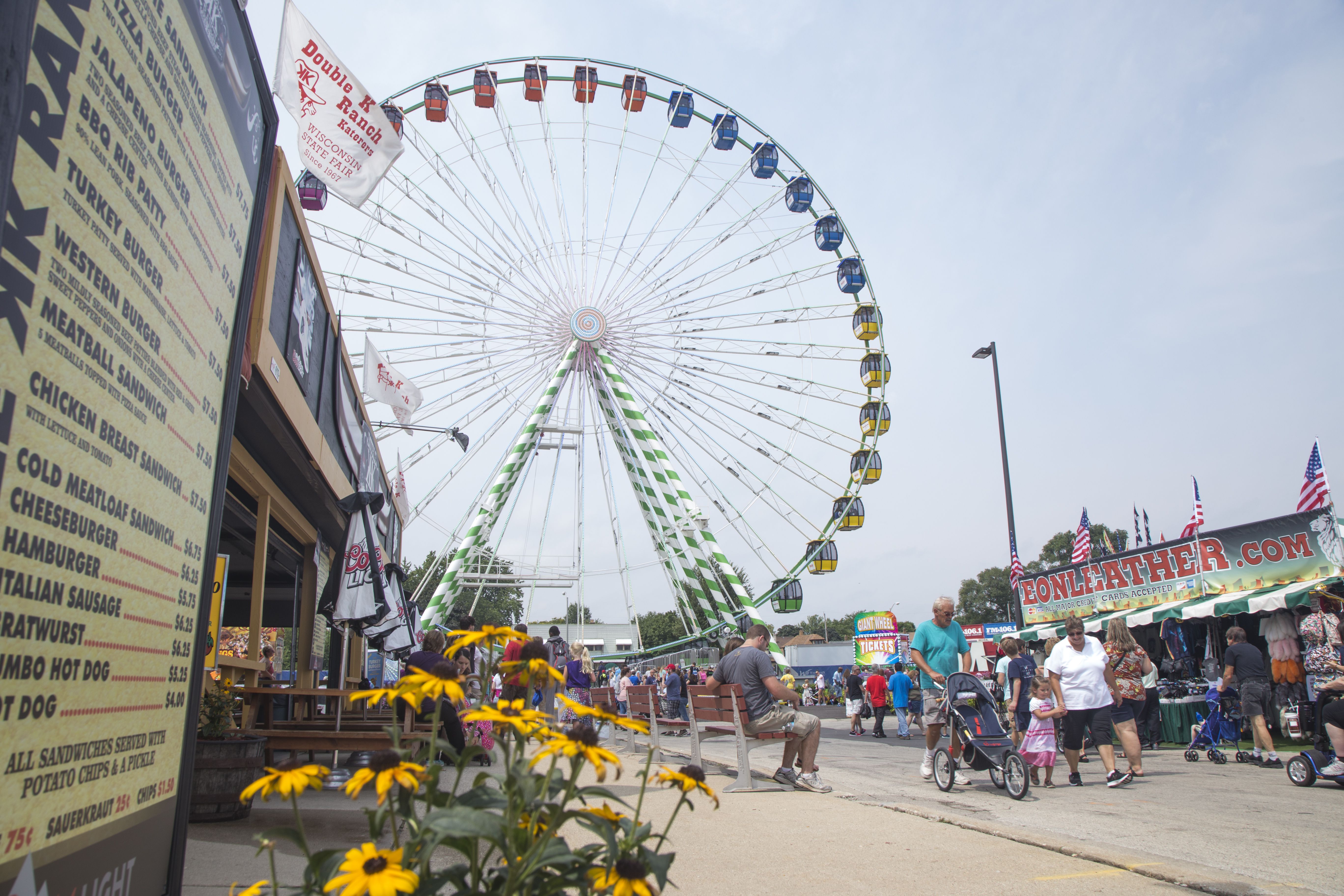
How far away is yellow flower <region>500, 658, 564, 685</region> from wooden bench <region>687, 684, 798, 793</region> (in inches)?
190

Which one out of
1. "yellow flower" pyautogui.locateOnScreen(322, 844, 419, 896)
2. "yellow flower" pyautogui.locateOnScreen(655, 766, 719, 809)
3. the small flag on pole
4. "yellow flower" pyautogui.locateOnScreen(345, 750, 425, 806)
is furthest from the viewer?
the small flag on pole

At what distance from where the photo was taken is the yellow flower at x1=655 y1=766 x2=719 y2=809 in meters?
1.66

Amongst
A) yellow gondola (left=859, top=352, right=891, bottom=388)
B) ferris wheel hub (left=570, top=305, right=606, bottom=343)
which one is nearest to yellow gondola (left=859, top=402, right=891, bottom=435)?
yellow gondola (left=859, top=352, right=891, bottom=388)

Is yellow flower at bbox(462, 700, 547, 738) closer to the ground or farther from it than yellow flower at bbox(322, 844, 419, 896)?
farther from it

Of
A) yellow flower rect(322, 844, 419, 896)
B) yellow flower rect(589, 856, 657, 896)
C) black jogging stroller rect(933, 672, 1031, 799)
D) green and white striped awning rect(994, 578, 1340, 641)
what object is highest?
green and white striped awning rect(994, 578, 1340, 641)

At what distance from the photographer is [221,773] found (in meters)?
4.72

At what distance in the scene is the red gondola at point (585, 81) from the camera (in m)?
20.9

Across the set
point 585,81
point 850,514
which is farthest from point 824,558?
point 585,81

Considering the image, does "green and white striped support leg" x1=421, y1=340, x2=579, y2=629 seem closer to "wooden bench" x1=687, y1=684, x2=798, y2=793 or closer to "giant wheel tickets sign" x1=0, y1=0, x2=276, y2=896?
"wooden bench" x1=687, y1=684, x2=798, y2=793

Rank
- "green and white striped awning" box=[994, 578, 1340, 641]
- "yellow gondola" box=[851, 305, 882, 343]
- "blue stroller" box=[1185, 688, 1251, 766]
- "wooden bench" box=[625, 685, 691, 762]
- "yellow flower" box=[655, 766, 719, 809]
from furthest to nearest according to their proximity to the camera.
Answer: "yellow gondola" box=[851, 305, 882, 343], "green and white striped awning" box=[994, 578, 1340, 641], "blue stroller" box=[1185, 688, 1251, 766], "wooden bench" box=[625, 685, 691, 762], "yellow flower" box=[655, 766, 719, 809]

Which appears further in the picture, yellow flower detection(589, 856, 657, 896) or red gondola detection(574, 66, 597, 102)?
red gondola detection(574, 66, 597, 102)

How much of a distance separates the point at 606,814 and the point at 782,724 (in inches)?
204

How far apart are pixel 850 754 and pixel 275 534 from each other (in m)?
7.81

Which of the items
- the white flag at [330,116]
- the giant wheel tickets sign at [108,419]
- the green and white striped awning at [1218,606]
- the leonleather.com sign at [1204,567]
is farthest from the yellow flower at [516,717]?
the leonleather.com sign at [1204,567]
